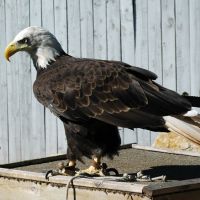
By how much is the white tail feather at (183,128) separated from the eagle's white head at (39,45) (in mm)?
1126

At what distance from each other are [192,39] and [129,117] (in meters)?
2.06

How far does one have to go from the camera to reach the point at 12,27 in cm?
920

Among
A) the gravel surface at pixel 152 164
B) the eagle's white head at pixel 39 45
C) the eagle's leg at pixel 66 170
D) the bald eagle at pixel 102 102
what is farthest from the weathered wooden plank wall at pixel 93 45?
the eagle's leg at pixel 66 170

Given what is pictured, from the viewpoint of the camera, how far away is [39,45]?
611 centimetres

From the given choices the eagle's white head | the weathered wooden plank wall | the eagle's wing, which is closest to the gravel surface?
the eagle's wing

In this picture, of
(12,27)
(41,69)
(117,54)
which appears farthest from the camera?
(12,27)

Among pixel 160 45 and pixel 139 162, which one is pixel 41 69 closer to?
pixel 139 162

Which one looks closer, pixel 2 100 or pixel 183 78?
pixel 183 78

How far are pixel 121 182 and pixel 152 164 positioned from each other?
1386 mm

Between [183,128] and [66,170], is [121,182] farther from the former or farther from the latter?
[66,170]

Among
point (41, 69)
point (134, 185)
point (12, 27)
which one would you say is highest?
point (12, 27)

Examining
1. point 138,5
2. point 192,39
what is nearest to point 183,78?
point 192,39

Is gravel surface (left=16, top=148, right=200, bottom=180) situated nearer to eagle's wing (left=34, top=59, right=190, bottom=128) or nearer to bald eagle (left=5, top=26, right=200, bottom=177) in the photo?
bald eagle (left=5, top=26, right=200, bottom=177)

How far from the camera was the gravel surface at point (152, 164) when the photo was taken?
563cm
